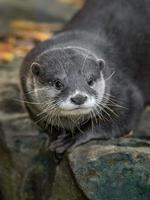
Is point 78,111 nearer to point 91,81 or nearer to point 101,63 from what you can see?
point 91,81

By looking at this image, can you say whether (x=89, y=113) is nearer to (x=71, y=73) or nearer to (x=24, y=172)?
(x=71, y=73)

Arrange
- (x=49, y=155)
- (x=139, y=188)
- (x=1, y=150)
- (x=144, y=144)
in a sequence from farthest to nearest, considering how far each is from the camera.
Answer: (x=1, y=150) → (x=49, y=155) → (x=144, y=144) → (x=139, y=188)

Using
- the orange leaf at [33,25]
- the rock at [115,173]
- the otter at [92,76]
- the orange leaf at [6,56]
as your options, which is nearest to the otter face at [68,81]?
the otter at [92,76]

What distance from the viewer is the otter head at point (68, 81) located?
13.8 ft

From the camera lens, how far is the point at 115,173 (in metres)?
4.25

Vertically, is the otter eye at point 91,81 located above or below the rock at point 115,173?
above

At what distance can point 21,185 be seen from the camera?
5070 millimetres

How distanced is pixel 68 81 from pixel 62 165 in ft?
2.00

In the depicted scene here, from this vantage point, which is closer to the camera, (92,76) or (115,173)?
(115,173)

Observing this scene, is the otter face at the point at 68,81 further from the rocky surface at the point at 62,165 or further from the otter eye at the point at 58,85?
the rocky surface at the point at 62,165

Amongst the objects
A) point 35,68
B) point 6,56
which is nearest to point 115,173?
point 35,68

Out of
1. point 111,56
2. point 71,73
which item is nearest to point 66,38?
point 111,56

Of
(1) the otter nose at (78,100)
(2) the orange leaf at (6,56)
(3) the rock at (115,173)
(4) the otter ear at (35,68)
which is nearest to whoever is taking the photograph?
(1) the otter nose at (78,100)

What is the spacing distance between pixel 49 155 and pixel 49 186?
24 cm
